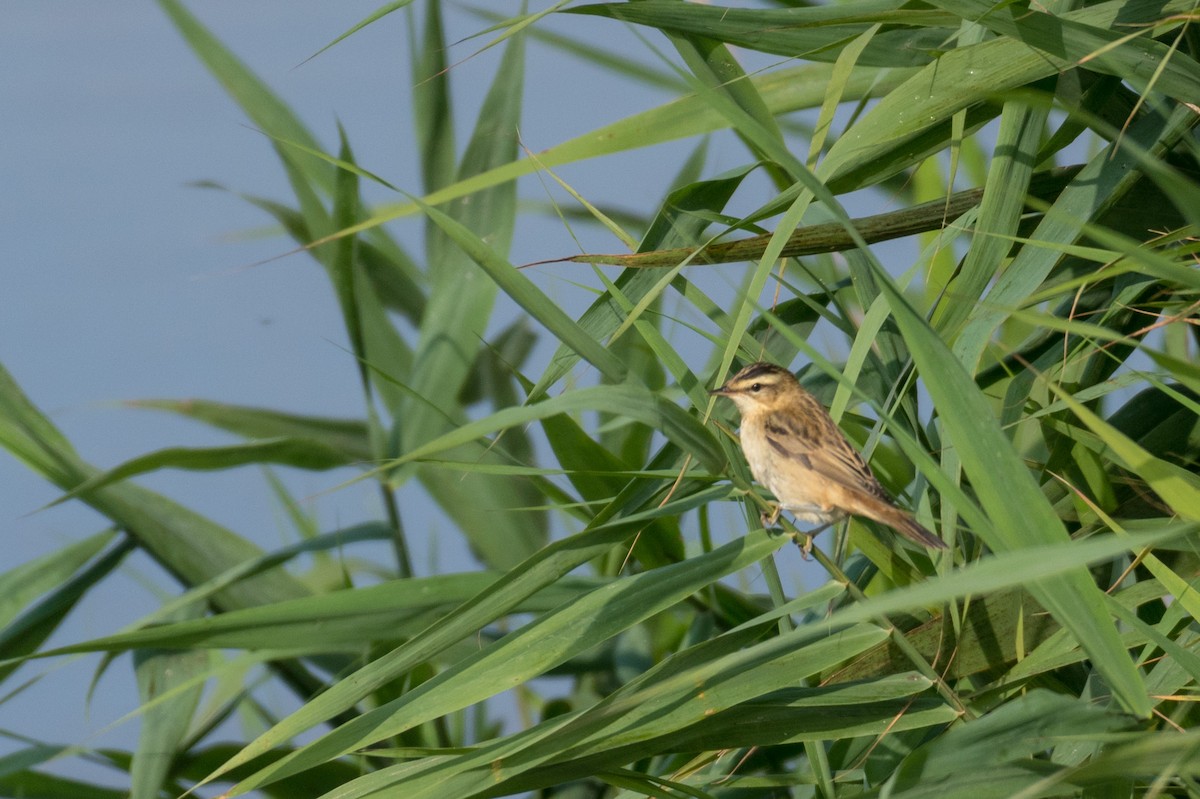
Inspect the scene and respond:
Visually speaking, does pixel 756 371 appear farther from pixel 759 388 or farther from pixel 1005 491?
pixel 1005 491

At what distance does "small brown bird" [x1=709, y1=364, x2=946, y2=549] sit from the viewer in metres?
1.95

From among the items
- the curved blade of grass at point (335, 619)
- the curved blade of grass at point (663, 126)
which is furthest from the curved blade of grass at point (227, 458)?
the curved blade of grass at point (663, 126)

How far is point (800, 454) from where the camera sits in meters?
2.19

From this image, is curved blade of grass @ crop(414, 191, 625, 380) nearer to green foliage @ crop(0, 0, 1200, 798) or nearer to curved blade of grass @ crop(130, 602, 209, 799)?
green foliage @ crop(0, 0, 1200, 798)

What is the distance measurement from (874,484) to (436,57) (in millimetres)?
1437

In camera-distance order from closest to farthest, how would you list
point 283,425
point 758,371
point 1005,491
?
point 1005,491 → point 758,371 → point 283,425

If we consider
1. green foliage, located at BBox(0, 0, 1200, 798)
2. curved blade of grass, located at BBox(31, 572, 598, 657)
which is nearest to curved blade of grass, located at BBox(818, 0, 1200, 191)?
green foliage, located at BBox(0, 0, 1200, 798)

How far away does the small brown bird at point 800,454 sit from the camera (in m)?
1.95

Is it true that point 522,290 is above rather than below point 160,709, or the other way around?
above

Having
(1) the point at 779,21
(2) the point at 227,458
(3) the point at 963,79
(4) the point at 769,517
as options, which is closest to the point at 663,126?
(1) the point at 779,21

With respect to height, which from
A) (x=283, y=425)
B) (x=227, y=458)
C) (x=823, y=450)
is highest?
(x=283, y=425)

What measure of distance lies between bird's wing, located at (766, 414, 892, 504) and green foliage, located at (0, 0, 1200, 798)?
0.06m

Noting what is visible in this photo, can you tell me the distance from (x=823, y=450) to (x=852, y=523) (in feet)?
1.13

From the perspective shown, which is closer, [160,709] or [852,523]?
[852,523]
